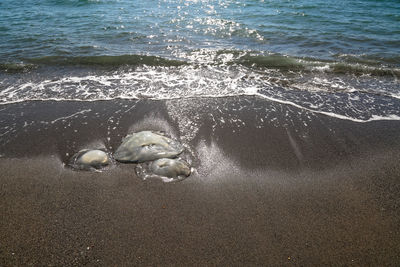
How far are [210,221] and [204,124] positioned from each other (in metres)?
2.15

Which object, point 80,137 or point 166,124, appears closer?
point 80,137

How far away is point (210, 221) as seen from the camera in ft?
9.27

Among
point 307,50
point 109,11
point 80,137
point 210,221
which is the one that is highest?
point 109,11

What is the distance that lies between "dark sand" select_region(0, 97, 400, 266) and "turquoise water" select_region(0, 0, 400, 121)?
→ 3.27 feet

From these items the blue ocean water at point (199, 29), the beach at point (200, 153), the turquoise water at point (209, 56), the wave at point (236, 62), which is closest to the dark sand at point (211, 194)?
the beach at point (200, 153)

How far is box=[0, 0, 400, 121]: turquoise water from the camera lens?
18.6 feet

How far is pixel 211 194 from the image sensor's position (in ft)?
10.5

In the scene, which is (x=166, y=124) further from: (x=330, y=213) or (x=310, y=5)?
(x=310, y=5)

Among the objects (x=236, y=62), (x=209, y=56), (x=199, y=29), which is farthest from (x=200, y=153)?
(x=199, y=29)

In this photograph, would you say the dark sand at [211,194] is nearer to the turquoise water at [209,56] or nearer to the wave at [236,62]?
the turquoise water at [209,56]

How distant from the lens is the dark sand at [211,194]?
2.50 meters

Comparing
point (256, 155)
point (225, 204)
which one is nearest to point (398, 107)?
point (256, 155)

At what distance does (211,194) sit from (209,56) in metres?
5.70

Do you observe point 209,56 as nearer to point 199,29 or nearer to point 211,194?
point 199,29
